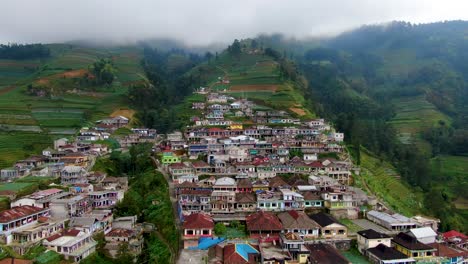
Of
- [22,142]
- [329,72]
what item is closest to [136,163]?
[22,142]

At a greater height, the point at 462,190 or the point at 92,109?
the point at 92,109

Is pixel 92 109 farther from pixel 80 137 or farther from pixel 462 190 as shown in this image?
pixel 462 190

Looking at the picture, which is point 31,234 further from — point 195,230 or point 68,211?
point 195,230

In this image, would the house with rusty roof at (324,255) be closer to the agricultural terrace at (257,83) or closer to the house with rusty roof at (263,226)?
the house with rusty roof at (263,226)

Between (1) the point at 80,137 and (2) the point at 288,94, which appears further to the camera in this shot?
(2) the point at 288,94

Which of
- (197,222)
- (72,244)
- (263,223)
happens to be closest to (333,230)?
(263,223)

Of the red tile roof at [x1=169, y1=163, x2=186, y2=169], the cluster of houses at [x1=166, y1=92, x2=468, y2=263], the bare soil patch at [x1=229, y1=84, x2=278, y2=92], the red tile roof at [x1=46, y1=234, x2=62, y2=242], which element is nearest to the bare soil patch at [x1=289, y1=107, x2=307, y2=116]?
the cluster of houses at [x1=166, y1=92, x2=468, y2=263]
